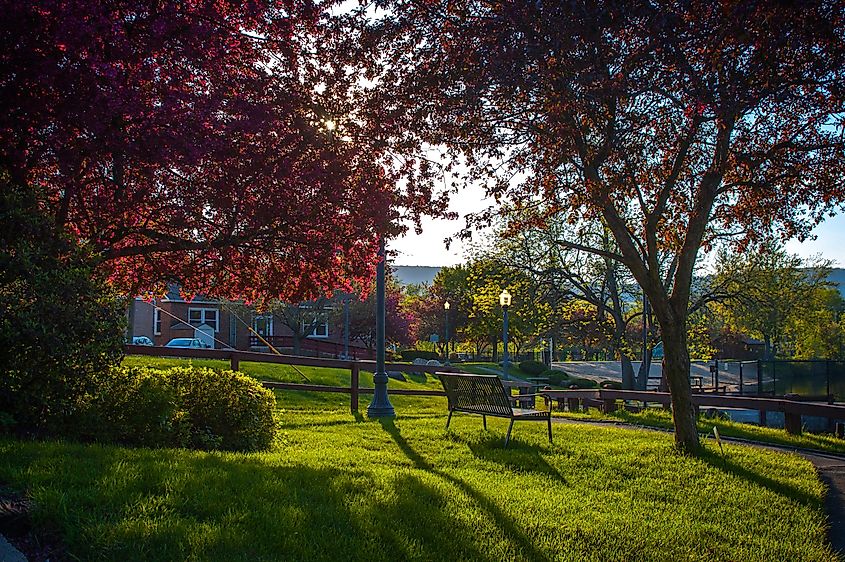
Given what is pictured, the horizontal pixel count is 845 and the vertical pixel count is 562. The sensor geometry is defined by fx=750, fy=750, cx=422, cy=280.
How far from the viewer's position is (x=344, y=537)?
4.81 metres

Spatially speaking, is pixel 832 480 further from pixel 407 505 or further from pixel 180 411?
pixel 180 411

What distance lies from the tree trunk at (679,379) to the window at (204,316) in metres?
42.7

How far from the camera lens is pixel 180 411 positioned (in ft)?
26.1

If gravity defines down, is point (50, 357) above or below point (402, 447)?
above

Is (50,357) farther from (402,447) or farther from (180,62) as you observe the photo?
(402,447)

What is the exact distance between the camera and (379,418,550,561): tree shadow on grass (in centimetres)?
495

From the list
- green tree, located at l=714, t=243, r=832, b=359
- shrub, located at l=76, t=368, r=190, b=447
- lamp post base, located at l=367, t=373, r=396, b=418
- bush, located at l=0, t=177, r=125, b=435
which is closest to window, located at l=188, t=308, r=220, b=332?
green tree, located at l=714, t=243, r=832, b=359

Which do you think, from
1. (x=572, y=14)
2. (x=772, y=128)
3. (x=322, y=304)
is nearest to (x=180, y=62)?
(x=572, y=14)

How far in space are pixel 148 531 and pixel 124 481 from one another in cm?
92

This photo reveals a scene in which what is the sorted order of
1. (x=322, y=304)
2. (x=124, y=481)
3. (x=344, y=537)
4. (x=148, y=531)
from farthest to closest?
1. (x=322, y=304)
2. (x=124, y=481)
3. (x=344, y=537)
4. (x=148, y=531)

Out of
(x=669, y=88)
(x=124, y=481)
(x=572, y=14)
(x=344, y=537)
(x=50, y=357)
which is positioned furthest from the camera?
(x=669, y=88)

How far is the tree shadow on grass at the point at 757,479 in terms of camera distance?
7165 millimetres

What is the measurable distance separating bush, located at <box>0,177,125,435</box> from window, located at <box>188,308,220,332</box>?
43.5 meters

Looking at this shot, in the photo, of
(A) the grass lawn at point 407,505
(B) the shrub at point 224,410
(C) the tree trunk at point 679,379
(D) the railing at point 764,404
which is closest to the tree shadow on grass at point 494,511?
(A) the grass lawn at point 407,505
